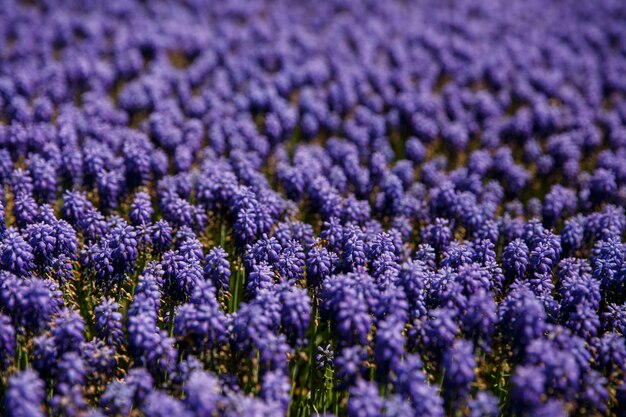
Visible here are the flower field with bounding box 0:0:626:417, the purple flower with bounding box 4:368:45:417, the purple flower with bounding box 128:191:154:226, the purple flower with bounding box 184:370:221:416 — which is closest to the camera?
the purple flower with bounding box 4:368:45:417

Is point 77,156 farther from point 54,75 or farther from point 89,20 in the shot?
point 89,20

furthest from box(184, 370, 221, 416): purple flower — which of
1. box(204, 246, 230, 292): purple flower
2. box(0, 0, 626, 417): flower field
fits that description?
box(204, 246, 230, 292): purple flower

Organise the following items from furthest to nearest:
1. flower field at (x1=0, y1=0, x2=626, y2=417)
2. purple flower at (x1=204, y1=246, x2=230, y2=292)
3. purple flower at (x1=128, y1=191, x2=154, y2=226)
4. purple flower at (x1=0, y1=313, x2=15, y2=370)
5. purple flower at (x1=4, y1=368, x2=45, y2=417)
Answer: purple flower at (x1=128, y1=191, x2=154, y2=226), purple flower at (x1=204, y1=246, x2=230, y2=292), flower field at (x1=0, y1=0, x2=626, y2=417), purple flower at (x1=0, y1=313, x2=15, y2=370), purple flower at (x1=4, y1=368, x2=45, y2=417)

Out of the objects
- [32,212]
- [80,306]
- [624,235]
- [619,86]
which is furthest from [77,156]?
[619,86]

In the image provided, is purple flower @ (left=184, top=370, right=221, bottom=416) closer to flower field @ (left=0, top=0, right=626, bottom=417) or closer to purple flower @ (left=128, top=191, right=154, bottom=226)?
flower field @ (left=0, top=0, right=626, bottom=417)

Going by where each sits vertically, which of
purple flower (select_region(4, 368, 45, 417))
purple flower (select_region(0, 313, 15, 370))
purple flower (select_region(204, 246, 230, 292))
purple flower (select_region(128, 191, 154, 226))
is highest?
purple flower (select_region(128, 191, 154, 226))

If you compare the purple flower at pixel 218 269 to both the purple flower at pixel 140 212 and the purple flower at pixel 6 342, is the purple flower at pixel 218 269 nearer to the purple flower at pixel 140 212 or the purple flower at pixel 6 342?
the purple flower at pixel 140 212

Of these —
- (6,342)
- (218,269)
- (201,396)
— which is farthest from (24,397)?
(218,269)

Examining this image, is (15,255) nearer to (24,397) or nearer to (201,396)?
(24,397)
